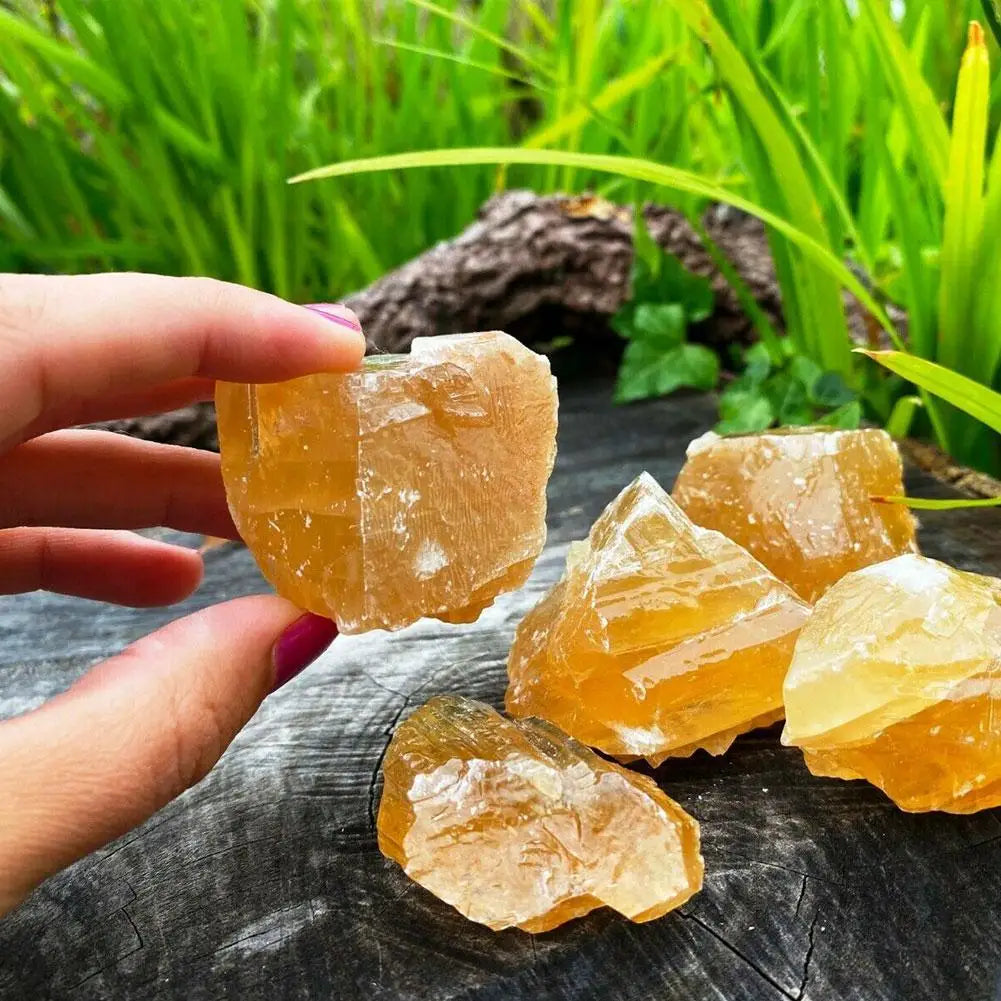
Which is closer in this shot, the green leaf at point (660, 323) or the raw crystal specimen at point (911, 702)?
the raw crystal specimen at point (911, 702)

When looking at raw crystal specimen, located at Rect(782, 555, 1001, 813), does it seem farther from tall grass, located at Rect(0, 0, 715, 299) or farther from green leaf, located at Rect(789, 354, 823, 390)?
tall grass, located at Rect(0, 0, 715, 299)

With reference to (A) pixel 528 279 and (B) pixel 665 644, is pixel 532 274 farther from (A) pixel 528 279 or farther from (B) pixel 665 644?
(B) pixel 665 644

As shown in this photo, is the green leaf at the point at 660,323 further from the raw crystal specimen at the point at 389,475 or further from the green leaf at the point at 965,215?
the raw crystal specimen at the point at 389,475

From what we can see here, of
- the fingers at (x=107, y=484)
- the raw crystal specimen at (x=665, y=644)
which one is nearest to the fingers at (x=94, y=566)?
the fingers at (x=107, y=484)

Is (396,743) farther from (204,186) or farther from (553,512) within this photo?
(204,186)

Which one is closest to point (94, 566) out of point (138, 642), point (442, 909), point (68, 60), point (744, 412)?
point (138, 642)

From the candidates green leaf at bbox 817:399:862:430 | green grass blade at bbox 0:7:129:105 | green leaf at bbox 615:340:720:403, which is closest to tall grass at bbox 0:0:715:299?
green grass blade at bbox 0:7:129:105

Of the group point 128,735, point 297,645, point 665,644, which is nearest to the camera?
point 128,735
